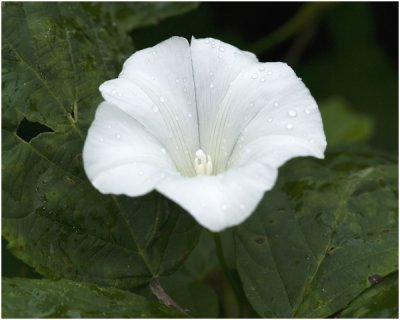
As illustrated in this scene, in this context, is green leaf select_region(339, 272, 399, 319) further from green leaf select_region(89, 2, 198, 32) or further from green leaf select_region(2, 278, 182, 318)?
green leaf select_region(89, 2, 198, 32)

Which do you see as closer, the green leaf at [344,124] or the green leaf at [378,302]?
the green leaf at [378,302]

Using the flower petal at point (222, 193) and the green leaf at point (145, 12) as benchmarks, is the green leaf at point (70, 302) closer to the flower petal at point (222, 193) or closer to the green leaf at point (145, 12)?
the flower petal at point (222, 193)

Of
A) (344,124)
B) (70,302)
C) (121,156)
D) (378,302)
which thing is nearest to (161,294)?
(70,302)

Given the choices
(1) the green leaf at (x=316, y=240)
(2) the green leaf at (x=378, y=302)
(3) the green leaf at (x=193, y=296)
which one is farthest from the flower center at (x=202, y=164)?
(2) the green leaf at (x=378, y=302)

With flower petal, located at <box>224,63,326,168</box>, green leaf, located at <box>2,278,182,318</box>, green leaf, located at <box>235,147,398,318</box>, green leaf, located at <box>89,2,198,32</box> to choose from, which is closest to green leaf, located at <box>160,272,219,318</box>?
green leaf, located at <box>235,147,398,318</box>

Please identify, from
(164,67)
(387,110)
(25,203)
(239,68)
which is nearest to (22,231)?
(25,203)

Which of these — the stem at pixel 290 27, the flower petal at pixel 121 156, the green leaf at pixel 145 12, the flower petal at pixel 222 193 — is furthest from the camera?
the stem at pixel 290 27

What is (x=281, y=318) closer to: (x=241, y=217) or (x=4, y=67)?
(x=241, y=217)

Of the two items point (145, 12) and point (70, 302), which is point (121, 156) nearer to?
point (70, 302)
